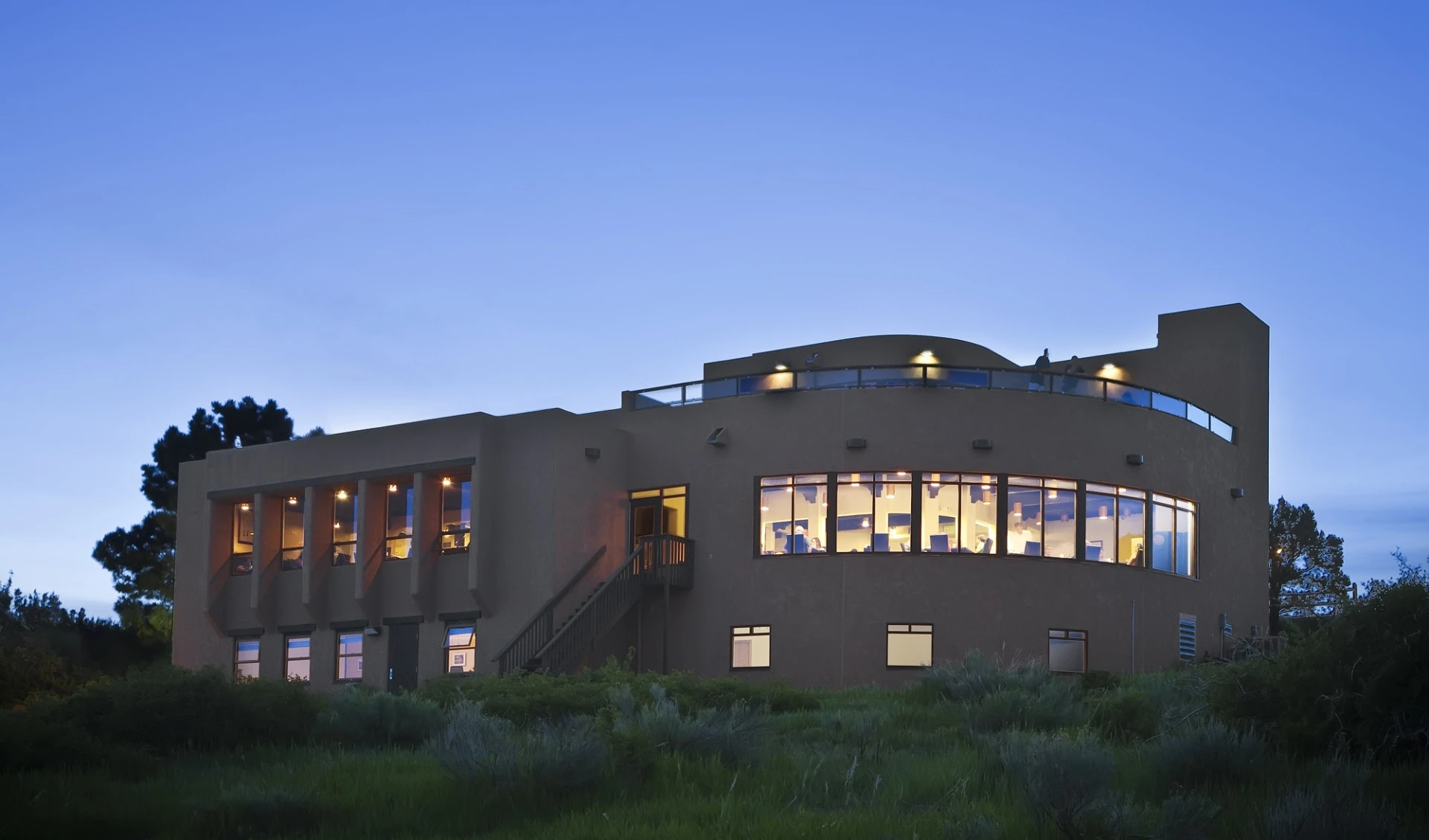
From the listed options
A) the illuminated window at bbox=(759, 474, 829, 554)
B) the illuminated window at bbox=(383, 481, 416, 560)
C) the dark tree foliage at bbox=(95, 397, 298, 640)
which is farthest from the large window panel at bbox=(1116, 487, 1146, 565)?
the dark tree foliage at bbox=(95, 397, 298, 640)

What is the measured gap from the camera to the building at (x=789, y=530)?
86.4 feet

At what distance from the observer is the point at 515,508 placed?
2764 cm

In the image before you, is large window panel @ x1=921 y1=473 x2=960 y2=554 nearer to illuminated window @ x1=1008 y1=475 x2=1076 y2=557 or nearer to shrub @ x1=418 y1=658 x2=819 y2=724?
illuminated window @ x1=1008 y1=475 x2=1076 y2=557

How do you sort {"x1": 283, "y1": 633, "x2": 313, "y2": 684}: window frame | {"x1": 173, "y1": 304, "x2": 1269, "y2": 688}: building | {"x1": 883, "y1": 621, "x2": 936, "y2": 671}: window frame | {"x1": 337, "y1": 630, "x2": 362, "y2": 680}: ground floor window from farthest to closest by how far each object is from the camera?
{"x1": 283, "y1": 633, "x2": 313, "y2": 684}: window frame
{"x1": 337, "y1": 630, "x2": 362, "y2": 680}: ground floor window
{"x1": 173, "y1": 304, "x2": 1269, "y2": 688}: building
{"x1": 883, "y1": 621, "x2": 936, "y2": 671}: window frame

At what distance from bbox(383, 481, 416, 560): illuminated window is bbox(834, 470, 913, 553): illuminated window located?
28.4 feet

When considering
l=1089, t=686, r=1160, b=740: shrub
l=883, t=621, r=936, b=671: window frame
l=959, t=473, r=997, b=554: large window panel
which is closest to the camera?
l=1089, t=686, r=1160, b=740: shrub

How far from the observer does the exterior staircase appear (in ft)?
83.0

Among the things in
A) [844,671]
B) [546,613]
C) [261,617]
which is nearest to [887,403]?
[844,671]

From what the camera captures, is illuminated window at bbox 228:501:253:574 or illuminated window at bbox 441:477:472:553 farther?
illuminated window at bbox 228:501:253:574

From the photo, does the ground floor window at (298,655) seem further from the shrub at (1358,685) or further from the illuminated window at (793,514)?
the shrub at (1358,685)

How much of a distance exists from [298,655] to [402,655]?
3.15 metres

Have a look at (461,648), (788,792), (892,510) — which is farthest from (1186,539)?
(788,792)

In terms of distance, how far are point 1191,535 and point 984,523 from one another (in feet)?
17.8

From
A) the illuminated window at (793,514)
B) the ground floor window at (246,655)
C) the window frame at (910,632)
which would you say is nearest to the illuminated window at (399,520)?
the ground floor window at (246,655)
